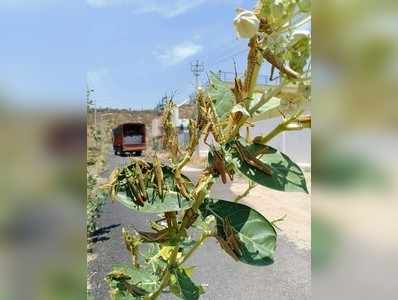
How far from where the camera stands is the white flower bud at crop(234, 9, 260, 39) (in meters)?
0.20

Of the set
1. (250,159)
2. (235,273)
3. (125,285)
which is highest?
(250,159)

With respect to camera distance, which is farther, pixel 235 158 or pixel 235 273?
pixel 235 273

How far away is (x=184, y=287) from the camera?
0.29 meters

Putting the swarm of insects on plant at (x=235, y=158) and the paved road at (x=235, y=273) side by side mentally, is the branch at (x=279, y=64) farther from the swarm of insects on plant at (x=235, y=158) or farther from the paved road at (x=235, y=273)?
the paved road at (x=235, y=273)

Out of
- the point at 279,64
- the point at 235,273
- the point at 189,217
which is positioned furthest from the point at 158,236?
the point at 235,273

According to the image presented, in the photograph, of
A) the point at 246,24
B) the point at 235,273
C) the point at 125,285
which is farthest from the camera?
the point at 235,273

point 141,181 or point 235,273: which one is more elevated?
point 141,181

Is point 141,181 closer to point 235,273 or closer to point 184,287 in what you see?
point 184,287

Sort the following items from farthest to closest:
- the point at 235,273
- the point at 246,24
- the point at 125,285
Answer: the point at 235,273 < the point at 125,285 < the point at 246,24

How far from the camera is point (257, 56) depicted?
0.22m

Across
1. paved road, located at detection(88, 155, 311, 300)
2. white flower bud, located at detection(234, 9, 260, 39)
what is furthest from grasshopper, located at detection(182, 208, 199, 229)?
paved road, located at detection(88, 155, 311, 300)

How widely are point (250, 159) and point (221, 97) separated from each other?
0.19 ft
